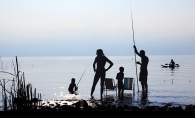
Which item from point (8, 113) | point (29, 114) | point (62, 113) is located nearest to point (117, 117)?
point (62, 113)

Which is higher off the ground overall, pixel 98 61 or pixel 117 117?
pixel 98 61

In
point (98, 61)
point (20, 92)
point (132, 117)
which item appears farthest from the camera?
point (98, 61)

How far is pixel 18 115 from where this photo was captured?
3154mm

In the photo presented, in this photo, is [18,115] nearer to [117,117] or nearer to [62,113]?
[62,113]

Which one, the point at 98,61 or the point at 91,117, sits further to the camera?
the point at 98,61

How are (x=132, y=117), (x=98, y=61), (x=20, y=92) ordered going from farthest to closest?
(x=98, y=61) < (x=20, y=92) < (x=132, y=117)

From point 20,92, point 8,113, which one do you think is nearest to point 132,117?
point 8,113

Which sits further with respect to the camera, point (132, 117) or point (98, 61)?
point (98, 61)

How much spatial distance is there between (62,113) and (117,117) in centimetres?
66

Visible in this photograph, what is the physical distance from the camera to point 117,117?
3148 millimetres

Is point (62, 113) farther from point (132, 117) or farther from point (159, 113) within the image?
point (159, 113)

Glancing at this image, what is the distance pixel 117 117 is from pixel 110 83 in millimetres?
10979

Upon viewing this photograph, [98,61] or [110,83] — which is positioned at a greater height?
[98,61]

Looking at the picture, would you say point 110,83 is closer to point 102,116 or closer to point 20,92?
point 20,92
